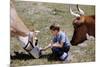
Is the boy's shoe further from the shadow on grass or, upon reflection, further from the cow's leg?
the cow's leg

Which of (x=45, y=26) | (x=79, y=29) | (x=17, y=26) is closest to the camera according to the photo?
(x=17, y=26)

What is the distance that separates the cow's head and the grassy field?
0.04 m

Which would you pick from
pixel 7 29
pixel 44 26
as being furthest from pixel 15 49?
pixel 44 26

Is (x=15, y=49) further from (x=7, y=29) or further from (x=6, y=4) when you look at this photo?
(x=6, y=4)

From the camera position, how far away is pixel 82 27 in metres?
2.04

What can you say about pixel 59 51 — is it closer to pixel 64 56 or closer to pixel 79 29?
pixel 64 56

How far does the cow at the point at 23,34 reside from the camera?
1766 mm

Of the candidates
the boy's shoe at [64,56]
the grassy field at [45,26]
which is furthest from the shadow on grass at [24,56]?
the boy's shoe at [64,56]

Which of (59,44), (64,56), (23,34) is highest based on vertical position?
(23,34)

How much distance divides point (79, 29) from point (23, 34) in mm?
630

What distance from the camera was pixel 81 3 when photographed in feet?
6.70

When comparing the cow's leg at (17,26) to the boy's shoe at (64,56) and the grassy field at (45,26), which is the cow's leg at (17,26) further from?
the boy's shoe at (64,56)

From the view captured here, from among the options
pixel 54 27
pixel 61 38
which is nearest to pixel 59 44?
pixel 61 38

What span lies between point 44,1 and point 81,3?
1.43ft
